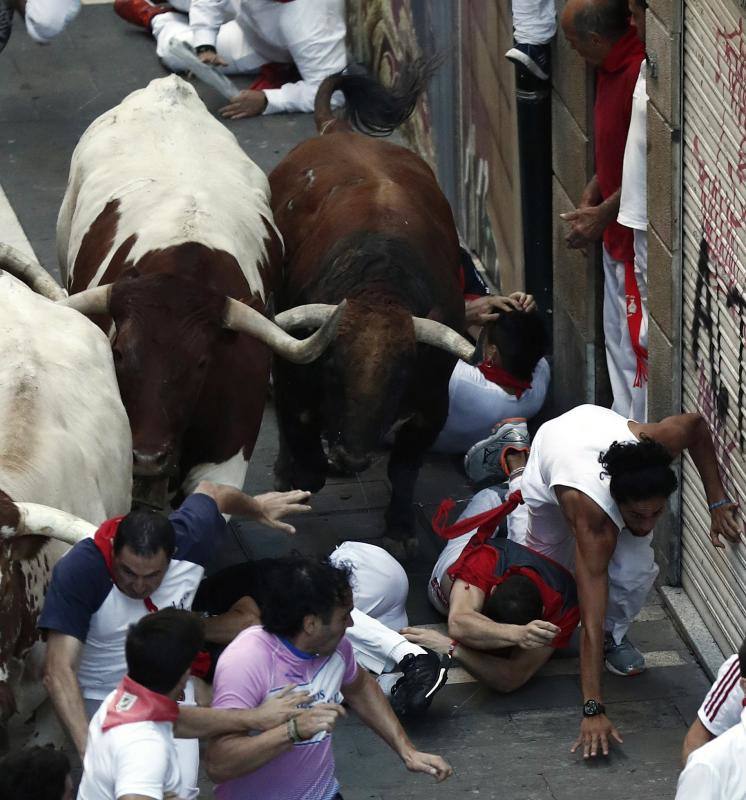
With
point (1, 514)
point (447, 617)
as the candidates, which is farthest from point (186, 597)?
point (447, 617)

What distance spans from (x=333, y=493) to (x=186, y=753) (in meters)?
3.66

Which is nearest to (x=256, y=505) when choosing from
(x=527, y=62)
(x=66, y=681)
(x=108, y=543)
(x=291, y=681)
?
(x=108, y=543)

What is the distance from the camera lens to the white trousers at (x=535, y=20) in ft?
28.5

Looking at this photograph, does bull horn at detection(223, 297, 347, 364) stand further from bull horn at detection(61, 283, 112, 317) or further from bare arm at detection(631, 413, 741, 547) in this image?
bare arm at detection(631, 413, 741, 547)

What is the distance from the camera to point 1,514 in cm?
539

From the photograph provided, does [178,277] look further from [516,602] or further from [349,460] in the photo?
[516,602]

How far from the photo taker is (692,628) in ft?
23.9

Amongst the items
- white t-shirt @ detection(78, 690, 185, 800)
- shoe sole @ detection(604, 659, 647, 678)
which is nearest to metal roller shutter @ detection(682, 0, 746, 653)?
shoe sole @ detection(604, 659, 647, 678)

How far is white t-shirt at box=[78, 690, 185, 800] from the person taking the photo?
14.5ft

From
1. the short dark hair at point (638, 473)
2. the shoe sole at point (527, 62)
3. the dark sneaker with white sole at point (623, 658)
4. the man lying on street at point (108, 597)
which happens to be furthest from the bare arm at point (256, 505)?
the shoe sole at point (527, 62)

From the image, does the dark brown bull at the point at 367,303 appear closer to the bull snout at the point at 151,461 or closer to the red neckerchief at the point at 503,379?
the red neckerchief at the point at 503,379

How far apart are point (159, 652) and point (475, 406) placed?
14.2ft

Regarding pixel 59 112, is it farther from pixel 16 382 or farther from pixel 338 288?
pixel 16 382

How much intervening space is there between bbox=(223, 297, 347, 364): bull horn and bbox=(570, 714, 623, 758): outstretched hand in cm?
185
